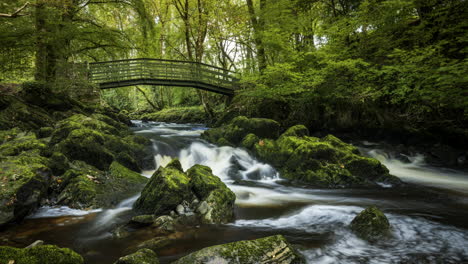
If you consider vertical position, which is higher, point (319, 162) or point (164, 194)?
point (319, 162)

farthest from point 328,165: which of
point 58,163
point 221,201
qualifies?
point 58,163

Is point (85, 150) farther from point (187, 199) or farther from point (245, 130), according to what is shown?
point (245, 130)

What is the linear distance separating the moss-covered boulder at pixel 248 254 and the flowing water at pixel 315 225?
554mm

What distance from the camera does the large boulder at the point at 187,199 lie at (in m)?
4.30

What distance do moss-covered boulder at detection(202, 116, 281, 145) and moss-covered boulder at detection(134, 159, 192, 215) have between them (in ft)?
17.9

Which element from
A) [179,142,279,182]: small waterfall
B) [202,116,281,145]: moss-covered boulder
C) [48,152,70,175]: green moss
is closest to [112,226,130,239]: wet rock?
[48,152,70,175]: green moss

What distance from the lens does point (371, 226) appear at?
3.72 metres

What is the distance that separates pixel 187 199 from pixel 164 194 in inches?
17.7

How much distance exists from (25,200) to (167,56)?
→ 2190 centimetres

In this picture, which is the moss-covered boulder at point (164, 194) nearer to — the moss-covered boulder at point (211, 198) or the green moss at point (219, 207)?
the moss-covered boulder at point (211, 198)

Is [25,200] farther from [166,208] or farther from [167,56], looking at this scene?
[167,56]

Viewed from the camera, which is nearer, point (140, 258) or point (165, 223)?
point (140, 258)

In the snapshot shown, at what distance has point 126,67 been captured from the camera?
51.9 feet

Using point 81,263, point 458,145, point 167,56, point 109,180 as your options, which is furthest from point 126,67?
point 458,145
